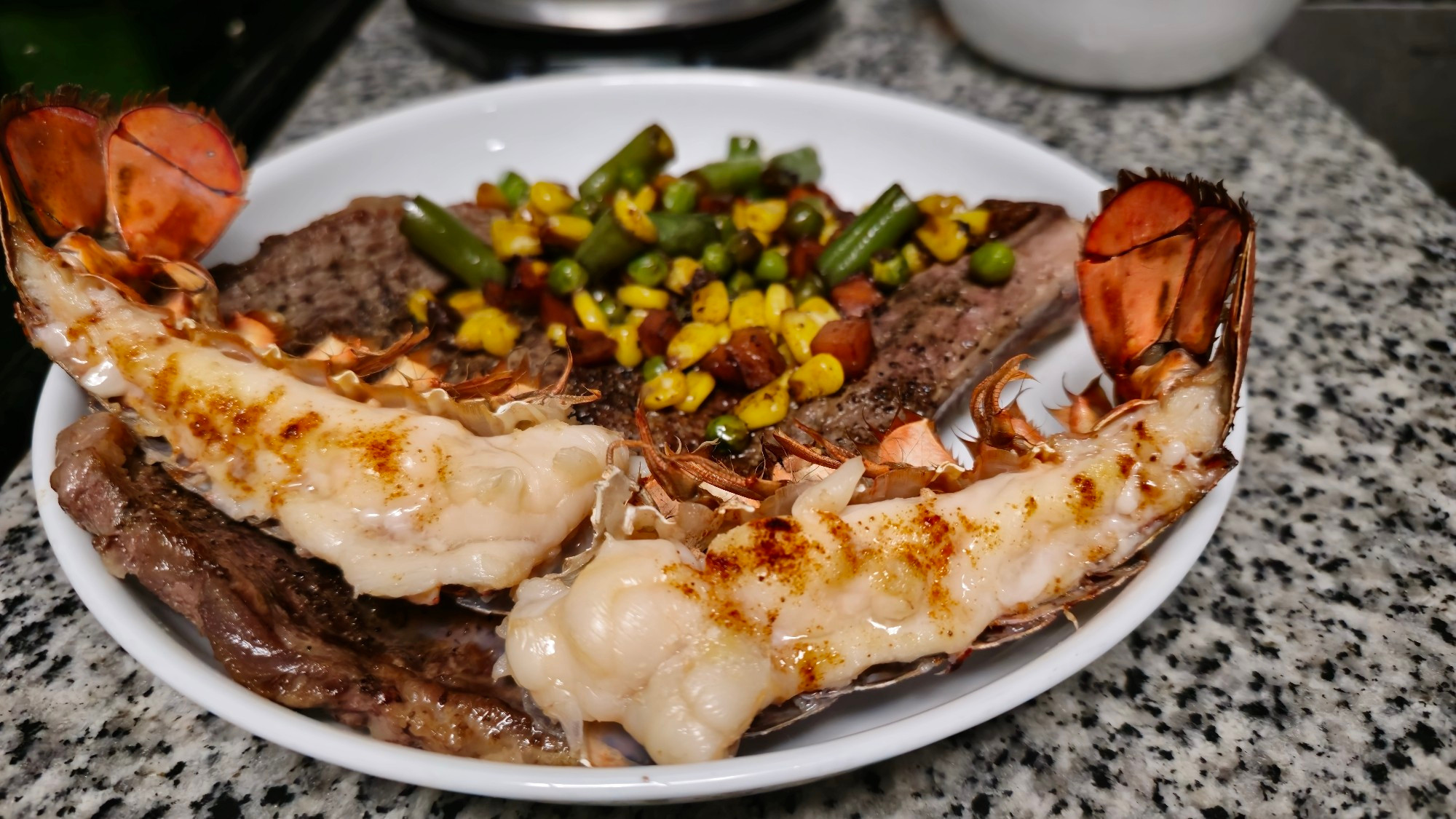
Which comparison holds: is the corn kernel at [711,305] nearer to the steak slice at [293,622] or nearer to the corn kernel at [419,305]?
the corn kernel at [419,305]

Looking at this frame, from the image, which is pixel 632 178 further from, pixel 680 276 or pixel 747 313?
pixel 747 313

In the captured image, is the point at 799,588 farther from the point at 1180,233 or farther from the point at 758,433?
the point at 1180,233

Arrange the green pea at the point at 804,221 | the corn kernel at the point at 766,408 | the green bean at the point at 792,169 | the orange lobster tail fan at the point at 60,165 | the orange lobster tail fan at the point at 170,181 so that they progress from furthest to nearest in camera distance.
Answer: the green bean at the point at 792,169 → the green pea at the point at 804,221 → the corn kernel at the point at 766,408 → the orange lobster tail fan at the point at 170,181 → the orange lobster tail fan at the point at 60,165

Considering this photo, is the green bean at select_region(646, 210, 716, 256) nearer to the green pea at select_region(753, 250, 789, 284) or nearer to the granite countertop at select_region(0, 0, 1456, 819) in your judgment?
the green pea at select_region(753, 250, 789, 284)

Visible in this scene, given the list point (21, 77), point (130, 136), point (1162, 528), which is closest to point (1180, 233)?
point (1162, 528)

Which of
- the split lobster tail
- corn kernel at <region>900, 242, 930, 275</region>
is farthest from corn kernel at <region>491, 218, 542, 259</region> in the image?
the split lobster tail

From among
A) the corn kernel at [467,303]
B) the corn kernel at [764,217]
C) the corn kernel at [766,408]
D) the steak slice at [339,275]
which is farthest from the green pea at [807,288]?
the steak slice at [339,275]
